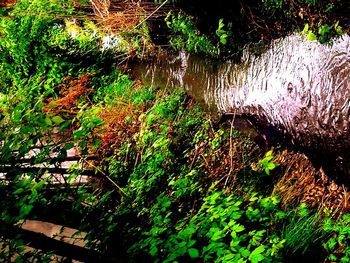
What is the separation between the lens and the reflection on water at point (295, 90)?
3.02 meters

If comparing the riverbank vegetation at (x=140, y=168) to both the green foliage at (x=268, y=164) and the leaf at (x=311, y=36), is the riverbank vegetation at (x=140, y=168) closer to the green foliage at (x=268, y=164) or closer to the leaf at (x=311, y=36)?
the green foliage at (x=268, y=164)

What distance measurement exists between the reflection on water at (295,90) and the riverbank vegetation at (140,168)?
309 mm

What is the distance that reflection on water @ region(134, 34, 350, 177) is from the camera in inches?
119

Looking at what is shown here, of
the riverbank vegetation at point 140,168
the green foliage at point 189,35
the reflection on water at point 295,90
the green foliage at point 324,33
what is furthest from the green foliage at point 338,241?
the green foliage at point 189,35

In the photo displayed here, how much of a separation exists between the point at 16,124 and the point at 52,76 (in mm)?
5496

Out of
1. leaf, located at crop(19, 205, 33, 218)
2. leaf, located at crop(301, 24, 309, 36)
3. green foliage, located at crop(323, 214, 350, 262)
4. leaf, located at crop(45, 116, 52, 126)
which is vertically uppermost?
leaf, located at crop(301, 24, 309, 36)

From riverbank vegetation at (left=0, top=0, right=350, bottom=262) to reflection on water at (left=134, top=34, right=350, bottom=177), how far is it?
0.31 m

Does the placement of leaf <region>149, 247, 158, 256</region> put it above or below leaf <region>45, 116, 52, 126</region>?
below

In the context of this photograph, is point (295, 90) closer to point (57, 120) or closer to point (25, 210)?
point (57, 120)

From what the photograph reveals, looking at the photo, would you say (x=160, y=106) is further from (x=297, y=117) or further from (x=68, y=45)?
(x=68, y=45)

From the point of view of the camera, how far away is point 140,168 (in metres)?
4.54

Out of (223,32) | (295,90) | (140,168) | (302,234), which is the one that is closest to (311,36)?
(295,90)

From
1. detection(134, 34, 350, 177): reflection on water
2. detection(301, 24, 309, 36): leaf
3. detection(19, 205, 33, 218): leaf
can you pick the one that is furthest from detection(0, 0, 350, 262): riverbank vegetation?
detection(134, 34, 350, 177): reflection on water

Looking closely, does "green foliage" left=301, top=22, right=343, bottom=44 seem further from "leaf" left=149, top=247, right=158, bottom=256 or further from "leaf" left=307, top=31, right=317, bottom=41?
"leaf" left=149, top=247, right=158, bottom=256
